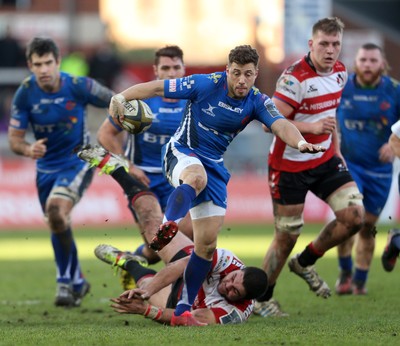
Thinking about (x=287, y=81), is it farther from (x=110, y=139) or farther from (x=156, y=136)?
(x=110, y=139)

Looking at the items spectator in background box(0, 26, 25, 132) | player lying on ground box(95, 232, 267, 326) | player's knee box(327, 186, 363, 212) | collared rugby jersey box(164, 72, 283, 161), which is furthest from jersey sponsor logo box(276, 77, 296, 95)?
spectator in background box(0, 26, 25, 132)

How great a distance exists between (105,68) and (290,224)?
16392 millimetres

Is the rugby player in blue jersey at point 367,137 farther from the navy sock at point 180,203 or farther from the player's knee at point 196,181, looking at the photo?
the navy sock at point 180,203

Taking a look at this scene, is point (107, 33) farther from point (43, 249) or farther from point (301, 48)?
point (43, 249)

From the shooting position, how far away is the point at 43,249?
19.0 meters

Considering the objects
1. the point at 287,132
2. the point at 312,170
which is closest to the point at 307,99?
the point at 312,170

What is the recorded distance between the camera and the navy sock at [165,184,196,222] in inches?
337

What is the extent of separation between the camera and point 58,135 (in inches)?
476

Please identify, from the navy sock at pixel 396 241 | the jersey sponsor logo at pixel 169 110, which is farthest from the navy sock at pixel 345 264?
the jersey sponsor logo at pixel 169 110

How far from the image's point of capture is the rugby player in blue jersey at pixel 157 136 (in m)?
11.1

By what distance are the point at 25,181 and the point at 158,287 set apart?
45.1ft

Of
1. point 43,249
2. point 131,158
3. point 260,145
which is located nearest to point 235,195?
point 260,145

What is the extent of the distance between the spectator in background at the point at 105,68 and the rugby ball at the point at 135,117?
55.9ft

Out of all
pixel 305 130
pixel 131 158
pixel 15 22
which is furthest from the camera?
pixel 15 22
